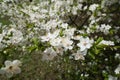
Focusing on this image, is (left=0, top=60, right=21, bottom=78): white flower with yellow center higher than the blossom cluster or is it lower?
lower

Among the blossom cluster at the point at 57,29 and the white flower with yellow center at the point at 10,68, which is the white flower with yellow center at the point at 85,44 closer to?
the blossom cluster at the point at 57,29

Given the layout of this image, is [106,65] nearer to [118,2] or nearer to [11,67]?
[118,2]

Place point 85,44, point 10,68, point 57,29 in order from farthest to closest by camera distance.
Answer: point 57,29 < point 85,44 < point 10,68

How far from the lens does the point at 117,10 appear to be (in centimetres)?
718

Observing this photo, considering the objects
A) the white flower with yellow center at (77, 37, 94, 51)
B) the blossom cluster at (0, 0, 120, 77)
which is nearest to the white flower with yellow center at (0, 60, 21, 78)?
the blossom cluster at (0, 0, 120, 77)

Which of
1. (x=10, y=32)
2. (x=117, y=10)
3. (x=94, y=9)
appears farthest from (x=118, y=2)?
(x=10, y=32)

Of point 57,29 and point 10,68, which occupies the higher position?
point 57,29

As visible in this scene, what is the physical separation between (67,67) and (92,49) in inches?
135

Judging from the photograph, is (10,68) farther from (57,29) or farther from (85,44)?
(57,29)

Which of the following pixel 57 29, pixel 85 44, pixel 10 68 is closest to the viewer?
pixel 10 68

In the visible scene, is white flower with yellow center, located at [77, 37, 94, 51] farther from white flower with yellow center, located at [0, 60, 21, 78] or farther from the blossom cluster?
white flower with yellow center, located at [0, 60, 21, 78]

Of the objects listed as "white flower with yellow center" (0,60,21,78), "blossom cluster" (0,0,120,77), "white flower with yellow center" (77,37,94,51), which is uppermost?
"blossom cluster" (0,0,120,77)

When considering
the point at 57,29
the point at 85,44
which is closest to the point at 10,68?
the point at 85,44

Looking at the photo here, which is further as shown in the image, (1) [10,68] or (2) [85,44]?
(2) [85,44]
